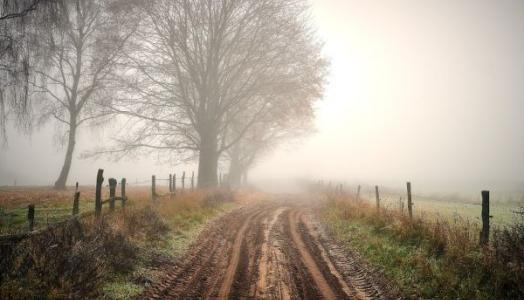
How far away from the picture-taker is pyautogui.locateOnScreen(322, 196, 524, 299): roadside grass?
602cm

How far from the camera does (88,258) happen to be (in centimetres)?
627

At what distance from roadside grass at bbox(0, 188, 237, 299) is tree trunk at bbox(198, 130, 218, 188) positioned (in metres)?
11.3

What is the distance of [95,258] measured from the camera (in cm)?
643

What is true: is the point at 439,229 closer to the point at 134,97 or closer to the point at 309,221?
the point at 309,221

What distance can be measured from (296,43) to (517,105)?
210 metres

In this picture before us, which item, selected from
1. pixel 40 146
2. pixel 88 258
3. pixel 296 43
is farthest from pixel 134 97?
pixel 40 146

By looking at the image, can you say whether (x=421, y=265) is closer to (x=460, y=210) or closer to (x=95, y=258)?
(x=95, y=258)

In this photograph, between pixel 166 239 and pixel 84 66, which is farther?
pixel 84 66

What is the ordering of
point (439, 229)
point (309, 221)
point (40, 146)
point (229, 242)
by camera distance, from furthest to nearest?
point (40, 146) → point (309, 221) → point (229, 242) → point (439, 229)

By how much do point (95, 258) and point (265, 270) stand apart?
4.07 meters

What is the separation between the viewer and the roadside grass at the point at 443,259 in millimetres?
6016

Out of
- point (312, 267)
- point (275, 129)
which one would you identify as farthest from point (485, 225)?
point (275, 129)

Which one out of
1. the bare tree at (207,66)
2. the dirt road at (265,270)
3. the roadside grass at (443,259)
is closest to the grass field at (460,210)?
the roadside grass at (443,259)

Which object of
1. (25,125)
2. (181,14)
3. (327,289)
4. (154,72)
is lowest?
(327,289)
